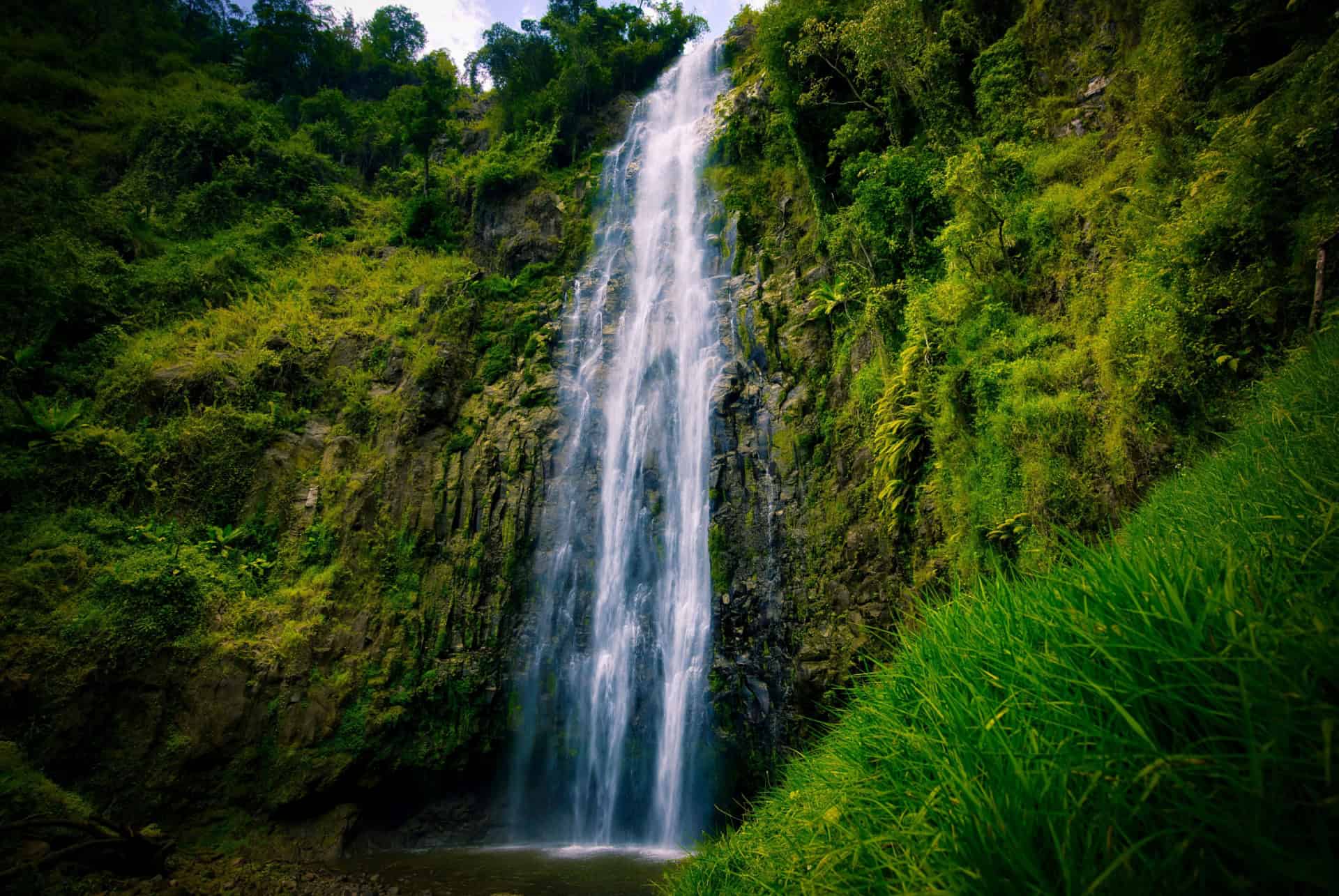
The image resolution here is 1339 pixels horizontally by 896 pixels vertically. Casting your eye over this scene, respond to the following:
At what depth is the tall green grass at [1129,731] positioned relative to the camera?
2.91 ft

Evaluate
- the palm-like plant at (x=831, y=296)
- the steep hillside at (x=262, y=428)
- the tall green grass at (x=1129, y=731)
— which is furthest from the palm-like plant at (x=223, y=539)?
the tall green grass at (x=1129, y=731)

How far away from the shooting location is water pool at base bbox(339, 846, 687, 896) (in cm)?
691

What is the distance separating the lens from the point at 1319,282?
3.57m

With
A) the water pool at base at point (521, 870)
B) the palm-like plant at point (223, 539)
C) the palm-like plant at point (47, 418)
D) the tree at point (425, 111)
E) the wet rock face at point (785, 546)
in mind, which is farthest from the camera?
the tree at point (425, 111)

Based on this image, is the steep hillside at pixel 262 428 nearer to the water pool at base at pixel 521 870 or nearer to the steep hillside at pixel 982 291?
the water pool at base at pixel 521 870

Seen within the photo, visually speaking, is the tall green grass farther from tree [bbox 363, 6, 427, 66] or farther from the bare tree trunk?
tree [bbox 363, 6, 427, 66]

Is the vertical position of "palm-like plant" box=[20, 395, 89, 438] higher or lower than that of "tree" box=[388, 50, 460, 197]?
lower

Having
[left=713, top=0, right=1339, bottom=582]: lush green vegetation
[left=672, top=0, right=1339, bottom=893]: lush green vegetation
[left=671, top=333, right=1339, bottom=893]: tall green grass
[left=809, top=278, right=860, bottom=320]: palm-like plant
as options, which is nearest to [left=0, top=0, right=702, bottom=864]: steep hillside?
[left=809, top=278, right=860, bottom=320]: palm-like plant

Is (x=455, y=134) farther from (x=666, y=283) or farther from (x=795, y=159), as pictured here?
(x=795, y=159)

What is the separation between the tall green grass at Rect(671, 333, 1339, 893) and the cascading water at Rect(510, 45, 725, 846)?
7.62m

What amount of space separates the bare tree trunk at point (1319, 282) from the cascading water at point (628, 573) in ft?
25.2

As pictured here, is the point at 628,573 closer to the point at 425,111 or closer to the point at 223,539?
the point at 223,539

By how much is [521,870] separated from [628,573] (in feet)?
15.4

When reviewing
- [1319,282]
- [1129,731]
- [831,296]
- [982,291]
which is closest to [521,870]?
[1129,731]
